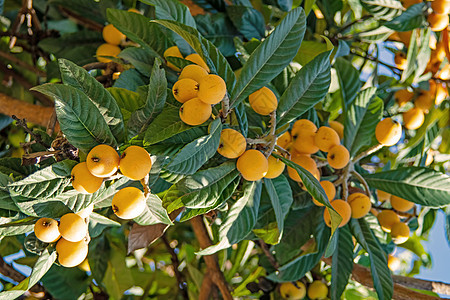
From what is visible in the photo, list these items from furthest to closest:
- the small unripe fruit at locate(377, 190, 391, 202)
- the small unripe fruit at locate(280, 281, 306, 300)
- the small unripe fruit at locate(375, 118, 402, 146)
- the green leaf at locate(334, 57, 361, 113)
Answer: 1. the small unripe fruit at locate(280, 281, 306, 300)
2. the small unripe fruit at locate(377, 190, 391, 202)
3. the green leaf at locate(334, 57, 361, 113)
4. the small unripe fruit at locate(375, 118, 402, 146)

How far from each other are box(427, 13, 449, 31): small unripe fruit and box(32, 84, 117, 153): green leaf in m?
1.00

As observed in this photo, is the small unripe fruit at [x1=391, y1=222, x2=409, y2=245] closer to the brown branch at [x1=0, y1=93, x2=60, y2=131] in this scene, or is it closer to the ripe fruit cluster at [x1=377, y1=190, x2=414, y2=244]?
the ripe fruit cluster at [x1=377, y1=190, x2=414, y2=244]

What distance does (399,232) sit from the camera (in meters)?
1.08

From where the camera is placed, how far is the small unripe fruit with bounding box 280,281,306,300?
1246mm

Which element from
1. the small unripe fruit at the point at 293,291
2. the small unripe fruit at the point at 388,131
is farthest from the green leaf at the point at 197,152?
the small unripe fruit at the point at 293,291

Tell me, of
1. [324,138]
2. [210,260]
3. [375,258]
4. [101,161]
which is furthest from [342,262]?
[101,161]

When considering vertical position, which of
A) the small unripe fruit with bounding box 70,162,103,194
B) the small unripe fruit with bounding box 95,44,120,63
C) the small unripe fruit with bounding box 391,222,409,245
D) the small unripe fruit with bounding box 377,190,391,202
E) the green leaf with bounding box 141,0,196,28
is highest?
the green leaf with bounding box 141,0,196,28

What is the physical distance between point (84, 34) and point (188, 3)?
303mm

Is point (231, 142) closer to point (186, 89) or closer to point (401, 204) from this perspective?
point (186, 89)

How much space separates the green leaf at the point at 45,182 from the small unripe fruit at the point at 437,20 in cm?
105

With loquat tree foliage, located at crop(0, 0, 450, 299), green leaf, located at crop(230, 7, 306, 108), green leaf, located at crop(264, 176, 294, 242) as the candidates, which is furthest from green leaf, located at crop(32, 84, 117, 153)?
green leaf, located at crop(264, 176, 294, 242)

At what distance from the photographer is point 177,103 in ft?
2.35

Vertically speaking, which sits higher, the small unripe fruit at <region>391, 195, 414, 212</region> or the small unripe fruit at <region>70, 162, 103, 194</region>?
the small unripe fruit at <region>70, 162, 103, 194</region>

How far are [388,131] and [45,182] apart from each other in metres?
0.66
